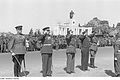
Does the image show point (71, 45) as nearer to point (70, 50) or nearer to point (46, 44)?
point (70, 50)

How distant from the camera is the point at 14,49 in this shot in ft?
26.6

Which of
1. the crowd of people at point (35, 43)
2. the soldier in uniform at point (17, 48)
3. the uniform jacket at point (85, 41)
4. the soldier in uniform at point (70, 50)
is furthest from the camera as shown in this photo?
the crowd of people at point (35, 43)

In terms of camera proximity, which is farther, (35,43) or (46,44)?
(35,43)

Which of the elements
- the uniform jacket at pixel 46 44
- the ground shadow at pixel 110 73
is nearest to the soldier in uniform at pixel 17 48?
the uniform jacket at pixel 46 44

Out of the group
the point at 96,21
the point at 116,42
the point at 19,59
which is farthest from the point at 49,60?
the point at 96,21

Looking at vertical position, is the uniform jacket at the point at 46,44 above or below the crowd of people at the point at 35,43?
above

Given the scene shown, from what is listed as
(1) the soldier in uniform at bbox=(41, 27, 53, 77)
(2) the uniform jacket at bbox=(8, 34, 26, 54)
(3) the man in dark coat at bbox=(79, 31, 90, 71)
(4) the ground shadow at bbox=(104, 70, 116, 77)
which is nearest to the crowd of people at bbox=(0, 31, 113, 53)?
(3) the man in dark coat at bbox=(79, 31, 90, 71)

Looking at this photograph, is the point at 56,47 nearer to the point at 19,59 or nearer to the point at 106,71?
the point at 106,71

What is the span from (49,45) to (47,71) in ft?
2.86

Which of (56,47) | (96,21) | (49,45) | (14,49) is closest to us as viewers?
(14,49)

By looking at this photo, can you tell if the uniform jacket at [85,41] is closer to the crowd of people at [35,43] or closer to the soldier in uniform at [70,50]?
the soldier in uniform at [70,50]

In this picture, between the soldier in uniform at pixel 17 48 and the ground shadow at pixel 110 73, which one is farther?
the ground shadow at pixel 110 73

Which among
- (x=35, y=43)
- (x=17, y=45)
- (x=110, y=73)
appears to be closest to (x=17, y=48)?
(x=17, y=45)

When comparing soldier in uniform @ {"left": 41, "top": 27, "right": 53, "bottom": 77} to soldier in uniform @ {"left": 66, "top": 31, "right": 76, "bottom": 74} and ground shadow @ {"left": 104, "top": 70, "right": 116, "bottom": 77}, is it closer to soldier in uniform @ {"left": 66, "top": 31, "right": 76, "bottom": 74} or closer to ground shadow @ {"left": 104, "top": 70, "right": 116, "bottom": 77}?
soldier in uniform @ {"left": 66, "top": 31, "right": 76, "bottom": 74}
